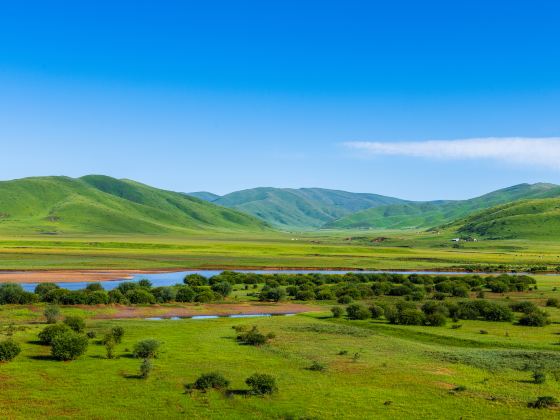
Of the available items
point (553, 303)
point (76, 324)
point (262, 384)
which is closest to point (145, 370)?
point (262, 384)

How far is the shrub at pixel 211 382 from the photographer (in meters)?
36.8

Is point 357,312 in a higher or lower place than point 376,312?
higher

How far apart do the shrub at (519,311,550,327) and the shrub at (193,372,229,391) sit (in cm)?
4307

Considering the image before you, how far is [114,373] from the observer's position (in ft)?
132

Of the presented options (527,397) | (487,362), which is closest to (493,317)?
(487,362)

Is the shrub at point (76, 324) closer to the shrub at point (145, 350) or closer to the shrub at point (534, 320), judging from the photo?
the shrub at point (145, 350)

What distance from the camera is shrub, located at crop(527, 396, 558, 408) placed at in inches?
1315

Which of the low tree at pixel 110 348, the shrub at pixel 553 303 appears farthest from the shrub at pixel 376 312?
the low tree at pixel 110 348

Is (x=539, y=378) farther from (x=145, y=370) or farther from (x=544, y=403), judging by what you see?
(x=145, y=370)

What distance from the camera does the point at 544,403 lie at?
1320 inches

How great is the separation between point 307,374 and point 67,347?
20.4m

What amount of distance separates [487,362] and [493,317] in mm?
25447

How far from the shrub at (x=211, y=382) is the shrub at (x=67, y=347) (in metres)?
13.4

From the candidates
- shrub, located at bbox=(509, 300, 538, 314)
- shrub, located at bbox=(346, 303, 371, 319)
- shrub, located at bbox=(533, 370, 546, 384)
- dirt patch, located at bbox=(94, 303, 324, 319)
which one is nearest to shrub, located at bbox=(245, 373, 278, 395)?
shrub, located at bbox=(533, 370, 546, 384)
